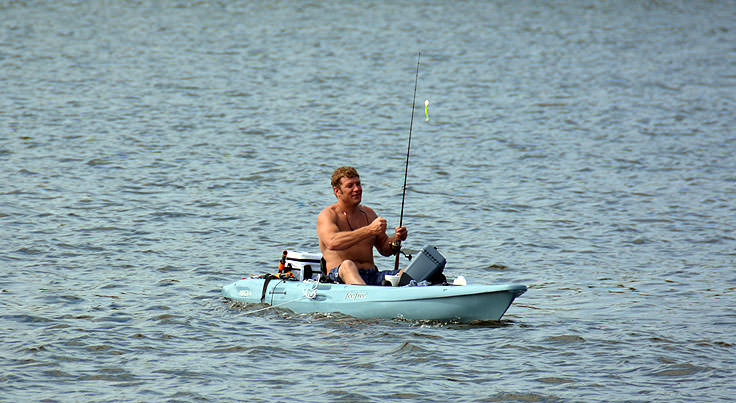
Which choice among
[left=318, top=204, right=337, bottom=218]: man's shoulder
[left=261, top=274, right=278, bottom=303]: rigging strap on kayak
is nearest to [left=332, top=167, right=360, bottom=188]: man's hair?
[left=318, top=204, right=337, bottom=218]: man's shoulder

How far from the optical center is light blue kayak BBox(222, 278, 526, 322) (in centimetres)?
871

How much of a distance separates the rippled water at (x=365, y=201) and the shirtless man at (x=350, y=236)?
0.51 metres

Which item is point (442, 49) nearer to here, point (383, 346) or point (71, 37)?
point (71, 37)

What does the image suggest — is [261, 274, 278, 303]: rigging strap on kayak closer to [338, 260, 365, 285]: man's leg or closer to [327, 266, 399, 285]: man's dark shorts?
[327, 266, 399, 285]: man's dark shorts

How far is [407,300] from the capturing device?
8.88m

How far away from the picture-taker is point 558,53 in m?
36.6

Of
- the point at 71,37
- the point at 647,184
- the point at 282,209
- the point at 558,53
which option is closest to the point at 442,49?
the point at 558,53

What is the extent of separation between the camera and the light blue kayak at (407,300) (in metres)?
8.71

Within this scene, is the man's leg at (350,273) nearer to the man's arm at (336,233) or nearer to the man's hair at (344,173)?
the man's arm at (336,233)

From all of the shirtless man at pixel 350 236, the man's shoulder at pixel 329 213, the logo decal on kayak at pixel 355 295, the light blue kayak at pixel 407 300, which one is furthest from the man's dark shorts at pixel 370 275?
the man's shoulder at pixel 329 213

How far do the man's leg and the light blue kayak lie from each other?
0.41 ft

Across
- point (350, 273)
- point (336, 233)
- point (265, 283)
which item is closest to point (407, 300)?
point (350, 273)

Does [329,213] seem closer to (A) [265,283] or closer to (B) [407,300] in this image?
(A) [265,283]

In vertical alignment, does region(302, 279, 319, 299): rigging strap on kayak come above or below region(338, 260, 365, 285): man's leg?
below
